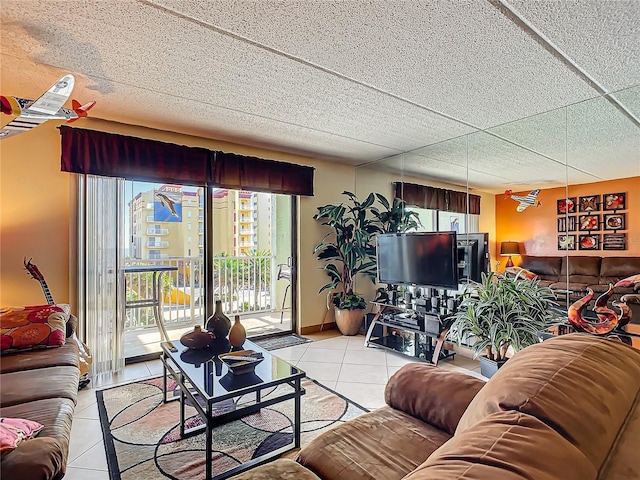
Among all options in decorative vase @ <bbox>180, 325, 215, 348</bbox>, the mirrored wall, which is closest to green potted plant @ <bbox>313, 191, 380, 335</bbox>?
the mirrored wall

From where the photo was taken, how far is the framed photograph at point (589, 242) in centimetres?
276

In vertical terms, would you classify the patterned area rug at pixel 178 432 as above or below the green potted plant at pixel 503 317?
below

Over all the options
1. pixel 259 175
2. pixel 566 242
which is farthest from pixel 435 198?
pixel 259 175

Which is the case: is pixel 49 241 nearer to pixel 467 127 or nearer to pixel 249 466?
pixel 249 466

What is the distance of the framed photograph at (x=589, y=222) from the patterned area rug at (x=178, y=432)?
2.34 metres

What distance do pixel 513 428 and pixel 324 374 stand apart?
249cm

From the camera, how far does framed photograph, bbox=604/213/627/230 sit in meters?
2.67

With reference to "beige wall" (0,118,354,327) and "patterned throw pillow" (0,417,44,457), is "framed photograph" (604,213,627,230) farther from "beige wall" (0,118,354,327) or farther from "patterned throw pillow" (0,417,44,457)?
"beige wall" (0,118,354,327)

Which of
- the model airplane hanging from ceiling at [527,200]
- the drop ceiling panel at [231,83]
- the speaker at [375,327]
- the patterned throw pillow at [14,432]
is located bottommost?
the speaker at [375,327]

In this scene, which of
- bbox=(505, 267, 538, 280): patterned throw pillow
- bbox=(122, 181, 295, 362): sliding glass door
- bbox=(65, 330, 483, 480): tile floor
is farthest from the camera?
bbox=(122, 181, 295, 362): sliding glass door

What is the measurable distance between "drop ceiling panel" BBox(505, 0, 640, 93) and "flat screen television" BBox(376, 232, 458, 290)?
1623 mm

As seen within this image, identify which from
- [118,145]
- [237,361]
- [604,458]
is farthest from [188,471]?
[118,145]

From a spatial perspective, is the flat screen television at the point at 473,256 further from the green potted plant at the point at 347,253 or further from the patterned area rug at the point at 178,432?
the patterned area rug at the point at 178,432

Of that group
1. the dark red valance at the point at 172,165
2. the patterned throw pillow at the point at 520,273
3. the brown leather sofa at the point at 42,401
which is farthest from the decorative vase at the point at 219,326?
the patterned throw pillow at the point at 520,273
